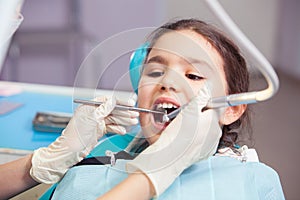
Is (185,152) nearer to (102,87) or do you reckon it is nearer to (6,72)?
(102,87)

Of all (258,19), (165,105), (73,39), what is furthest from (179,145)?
(258,19)

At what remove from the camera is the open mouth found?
754 millimetres

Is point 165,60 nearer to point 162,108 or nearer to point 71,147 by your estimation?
point 162,108

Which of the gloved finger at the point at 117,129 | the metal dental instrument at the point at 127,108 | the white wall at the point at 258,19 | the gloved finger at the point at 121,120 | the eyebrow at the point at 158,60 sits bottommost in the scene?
the white wall at the point at 258,19

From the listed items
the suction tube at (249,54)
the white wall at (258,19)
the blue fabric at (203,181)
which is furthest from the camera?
the white wall at (258,19)

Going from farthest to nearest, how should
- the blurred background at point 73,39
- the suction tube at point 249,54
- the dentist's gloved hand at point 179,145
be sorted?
the blurred background at point 73,39 → the dentist's gloved hand at point 179,145 → the suction tube at point 249,54

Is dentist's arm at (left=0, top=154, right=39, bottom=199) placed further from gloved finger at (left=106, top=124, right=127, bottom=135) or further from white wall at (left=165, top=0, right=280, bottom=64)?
white wall at (left=165, top=0, right=280, bottom=64)

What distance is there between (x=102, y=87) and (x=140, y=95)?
105 millimetres

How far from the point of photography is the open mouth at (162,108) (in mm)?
754

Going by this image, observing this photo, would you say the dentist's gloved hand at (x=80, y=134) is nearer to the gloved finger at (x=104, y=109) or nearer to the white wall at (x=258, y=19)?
the gloved finger at (x=104, y=109)

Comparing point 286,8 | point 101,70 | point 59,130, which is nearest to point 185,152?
point 101,70

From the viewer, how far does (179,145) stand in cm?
68

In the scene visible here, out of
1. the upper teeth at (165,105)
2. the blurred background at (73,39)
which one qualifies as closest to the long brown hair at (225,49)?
the upper teeth at (165,105)

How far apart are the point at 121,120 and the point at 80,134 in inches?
3.1
